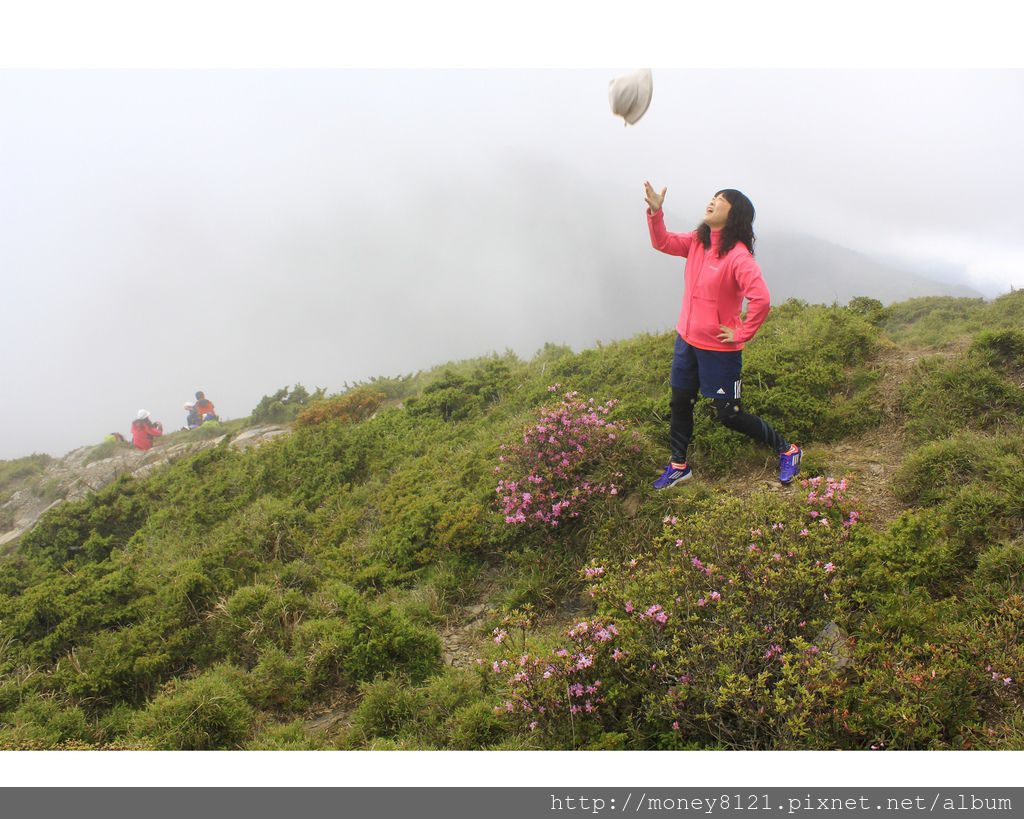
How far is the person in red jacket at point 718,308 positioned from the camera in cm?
446

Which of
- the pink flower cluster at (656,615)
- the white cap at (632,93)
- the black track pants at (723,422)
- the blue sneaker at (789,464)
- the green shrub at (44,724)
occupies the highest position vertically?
the white cap at (632,93)

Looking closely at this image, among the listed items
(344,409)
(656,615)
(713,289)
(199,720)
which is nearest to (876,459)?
(713,289)

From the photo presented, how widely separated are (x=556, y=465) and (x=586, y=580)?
1.04m

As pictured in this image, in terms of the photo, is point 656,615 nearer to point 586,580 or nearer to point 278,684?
point 586,580

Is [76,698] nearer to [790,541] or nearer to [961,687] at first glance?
[790,541]

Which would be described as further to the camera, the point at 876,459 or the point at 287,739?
the point at 876,459

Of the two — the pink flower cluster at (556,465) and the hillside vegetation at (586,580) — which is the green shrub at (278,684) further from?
the pink flower cluster at (556,465)

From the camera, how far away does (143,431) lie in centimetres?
1661

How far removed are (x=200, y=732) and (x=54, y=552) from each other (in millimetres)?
5848

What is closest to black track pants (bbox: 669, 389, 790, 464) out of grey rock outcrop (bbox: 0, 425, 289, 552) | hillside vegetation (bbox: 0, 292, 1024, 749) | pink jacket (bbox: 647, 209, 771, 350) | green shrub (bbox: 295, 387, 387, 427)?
hillside vegetation (bbox: 0, 292, 1024, 749)

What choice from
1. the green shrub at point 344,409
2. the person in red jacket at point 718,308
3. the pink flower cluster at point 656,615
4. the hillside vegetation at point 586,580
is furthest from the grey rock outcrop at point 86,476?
the pink flower cluster at point 656,615

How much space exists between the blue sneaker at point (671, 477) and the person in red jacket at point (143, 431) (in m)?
15.1

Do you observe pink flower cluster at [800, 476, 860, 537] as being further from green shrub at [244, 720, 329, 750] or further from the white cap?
green shrub at [244, 720, 329, 750]

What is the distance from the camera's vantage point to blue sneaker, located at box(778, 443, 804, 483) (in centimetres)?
496
